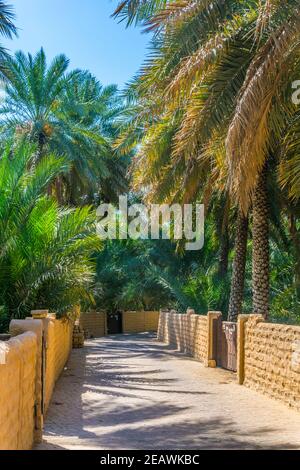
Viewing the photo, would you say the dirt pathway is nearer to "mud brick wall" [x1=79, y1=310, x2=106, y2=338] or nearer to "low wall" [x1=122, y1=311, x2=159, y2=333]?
"mud brick wall" [x1=79, y1=310, x2=106, y2=338]

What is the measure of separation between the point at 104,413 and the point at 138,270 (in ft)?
87.6

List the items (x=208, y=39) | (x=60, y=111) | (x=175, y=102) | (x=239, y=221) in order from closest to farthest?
(x=208, y=39) → (x=175, y=102) → (x=239, y=221) → (x=60, y=111)

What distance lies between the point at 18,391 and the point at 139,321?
37618mm

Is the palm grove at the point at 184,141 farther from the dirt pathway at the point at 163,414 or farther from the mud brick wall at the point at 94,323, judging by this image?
the mud brick wall at the point at 94,323

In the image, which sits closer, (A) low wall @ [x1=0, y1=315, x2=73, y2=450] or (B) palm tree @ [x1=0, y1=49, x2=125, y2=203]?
(A) low wall @ [x1=0, y1=315, x2=73, y2=450]

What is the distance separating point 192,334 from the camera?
21.2 metres

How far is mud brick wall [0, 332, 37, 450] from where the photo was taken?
5172mm

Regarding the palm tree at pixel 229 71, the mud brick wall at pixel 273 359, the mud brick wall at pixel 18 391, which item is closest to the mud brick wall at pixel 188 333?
the mud brick wall at pixel 273 359

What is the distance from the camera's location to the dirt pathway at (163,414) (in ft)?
26.0

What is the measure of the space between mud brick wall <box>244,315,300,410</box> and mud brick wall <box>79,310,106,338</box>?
2510cm

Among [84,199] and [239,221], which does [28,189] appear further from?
[84,199]

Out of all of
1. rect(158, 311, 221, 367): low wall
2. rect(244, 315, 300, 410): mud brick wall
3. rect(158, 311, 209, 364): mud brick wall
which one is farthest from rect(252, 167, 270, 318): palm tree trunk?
rect(158, 311, 209, 364): mud brick wall
